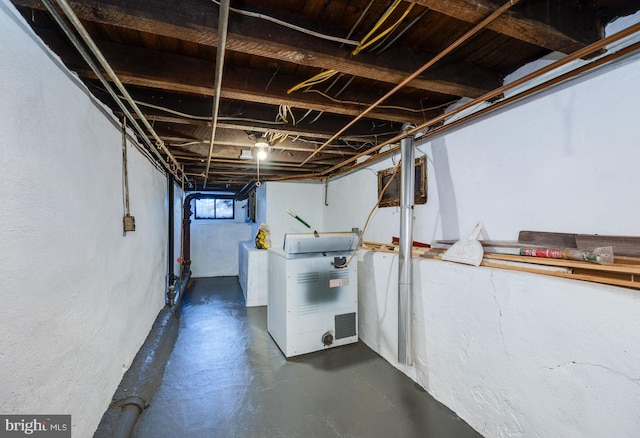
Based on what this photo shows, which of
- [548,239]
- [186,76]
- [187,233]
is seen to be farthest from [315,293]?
[187,233]

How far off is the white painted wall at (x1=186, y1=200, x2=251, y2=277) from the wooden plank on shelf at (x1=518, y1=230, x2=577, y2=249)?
5560 mm

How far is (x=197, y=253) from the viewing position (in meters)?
6.00

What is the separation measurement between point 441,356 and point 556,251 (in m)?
1.01

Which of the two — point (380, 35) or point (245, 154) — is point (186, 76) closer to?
point (380, 35)

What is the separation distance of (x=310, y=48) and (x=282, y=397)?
222cm

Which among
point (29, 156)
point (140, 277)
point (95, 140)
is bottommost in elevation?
point (140, 277)

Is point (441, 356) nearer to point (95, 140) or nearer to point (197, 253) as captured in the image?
point (95, 140)

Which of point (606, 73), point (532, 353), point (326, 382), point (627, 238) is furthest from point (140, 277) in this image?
point (606, 73)

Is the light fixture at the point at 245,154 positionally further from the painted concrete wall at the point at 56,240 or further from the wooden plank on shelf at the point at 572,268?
the wooden plank on shelf at the point at 572,268

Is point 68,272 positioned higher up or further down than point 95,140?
further down

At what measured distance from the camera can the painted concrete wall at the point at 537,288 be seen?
3.55 feet

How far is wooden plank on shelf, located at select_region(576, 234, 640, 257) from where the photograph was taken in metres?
1.08

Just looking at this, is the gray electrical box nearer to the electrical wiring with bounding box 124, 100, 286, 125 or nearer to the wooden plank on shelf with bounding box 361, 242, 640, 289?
the electrical wiring with bounding box 124, 100, 286, 125

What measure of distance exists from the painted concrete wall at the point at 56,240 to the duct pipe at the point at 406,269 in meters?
1.89
